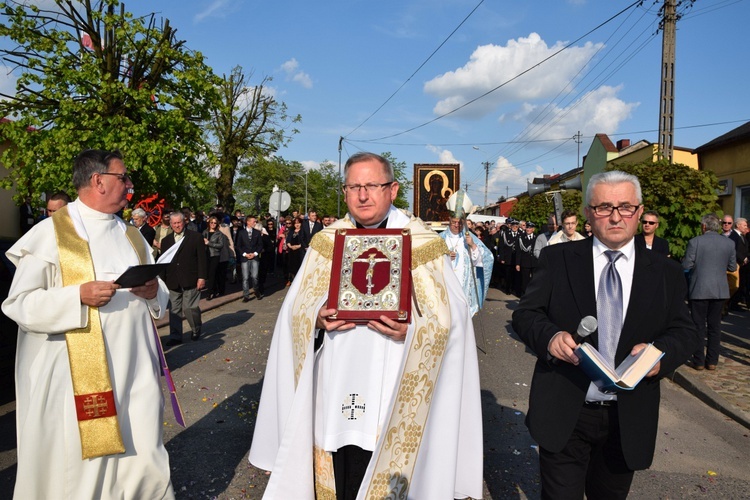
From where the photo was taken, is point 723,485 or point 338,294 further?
point 723,485

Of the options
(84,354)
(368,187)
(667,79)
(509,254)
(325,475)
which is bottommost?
(325,475)

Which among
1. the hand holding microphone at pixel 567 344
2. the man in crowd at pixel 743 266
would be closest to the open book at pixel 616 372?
the hand holding microphone at pixel 567 344

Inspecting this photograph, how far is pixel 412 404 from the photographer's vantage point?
9.04 feet

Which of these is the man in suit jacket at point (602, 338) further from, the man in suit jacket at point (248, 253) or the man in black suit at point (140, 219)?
the man in suit jacket at point (248, 253)

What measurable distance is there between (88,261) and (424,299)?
1835 mm

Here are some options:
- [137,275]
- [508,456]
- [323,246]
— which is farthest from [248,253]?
[323,246]

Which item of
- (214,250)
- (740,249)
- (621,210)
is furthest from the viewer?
(214,250)

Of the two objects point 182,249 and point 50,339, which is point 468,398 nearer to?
point 50,339

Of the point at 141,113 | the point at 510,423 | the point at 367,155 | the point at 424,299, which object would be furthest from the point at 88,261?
the point at 141,113

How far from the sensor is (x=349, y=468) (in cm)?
289

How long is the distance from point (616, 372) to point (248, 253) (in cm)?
1261

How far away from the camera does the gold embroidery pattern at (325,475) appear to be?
283 centimetres

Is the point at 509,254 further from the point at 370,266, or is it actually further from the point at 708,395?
the point at 370,266

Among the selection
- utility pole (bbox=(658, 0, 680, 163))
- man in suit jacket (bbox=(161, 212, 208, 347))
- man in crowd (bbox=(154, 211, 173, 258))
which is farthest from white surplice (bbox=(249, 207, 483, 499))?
utility pole (bbox=(658, 0, 680, 163))
